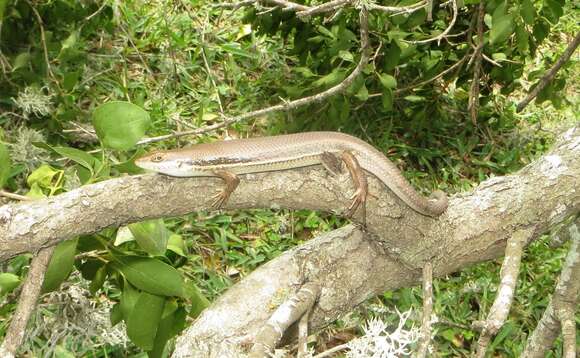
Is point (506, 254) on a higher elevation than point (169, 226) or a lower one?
higher

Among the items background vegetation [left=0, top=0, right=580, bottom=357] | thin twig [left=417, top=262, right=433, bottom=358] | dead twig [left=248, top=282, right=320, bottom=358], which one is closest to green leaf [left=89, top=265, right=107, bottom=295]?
background vegetation [left=0, top=0, right=580, bottom=357]

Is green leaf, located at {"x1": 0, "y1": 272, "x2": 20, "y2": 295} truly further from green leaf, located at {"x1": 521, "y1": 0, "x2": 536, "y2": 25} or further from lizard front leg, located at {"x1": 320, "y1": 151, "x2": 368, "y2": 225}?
green leaf, located at {"x1": 521, "y1": 0, "x2": 536, "y2": 25}

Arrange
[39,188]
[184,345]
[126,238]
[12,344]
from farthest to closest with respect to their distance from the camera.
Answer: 1. [126,238]
2. [39,188]
3. [184,345]
4. [12,344]

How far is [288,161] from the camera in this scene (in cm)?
223

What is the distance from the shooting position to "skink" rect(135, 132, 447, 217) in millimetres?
2078

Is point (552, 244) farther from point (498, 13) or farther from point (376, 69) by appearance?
point (376, 69)

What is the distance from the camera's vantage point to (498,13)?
2.79 metres

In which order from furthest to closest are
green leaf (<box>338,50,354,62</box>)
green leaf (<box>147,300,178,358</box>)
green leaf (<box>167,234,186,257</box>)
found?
green leaf (<box>338,50,354,62</box>)
green leaf (<box>167,234,186,257</box>)
green leaf (<box>147,300,178,358</box>)

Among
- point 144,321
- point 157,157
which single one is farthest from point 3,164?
point 144,321

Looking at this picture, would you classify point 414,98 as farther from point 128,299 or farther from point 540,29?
point 128,299

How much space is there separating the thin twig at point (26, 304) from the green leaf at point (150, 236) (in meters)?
0.33

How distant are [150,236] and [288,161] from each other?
1.60 feet

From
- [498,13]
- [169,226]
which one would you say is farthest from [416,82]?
[169,226]

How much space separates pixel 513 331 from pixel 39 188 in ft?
8.57
